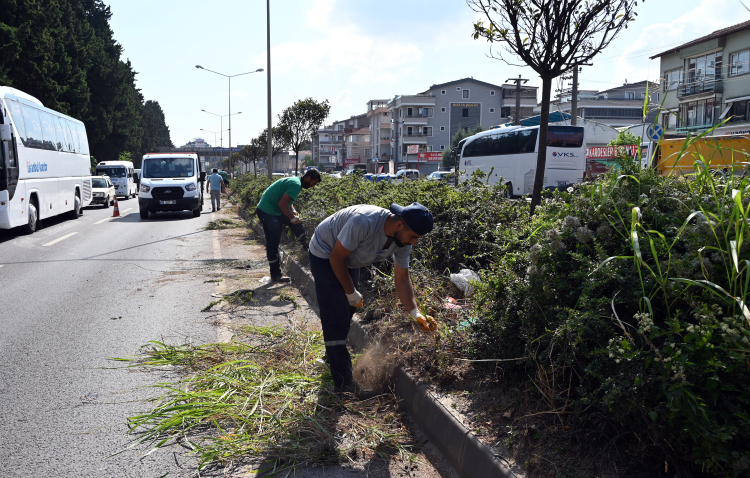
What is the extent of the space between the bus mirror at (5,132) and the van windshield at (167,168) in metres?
7.35

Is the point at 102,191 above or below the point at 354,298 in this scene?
below

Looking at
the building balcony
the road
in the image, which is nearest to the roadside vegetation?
the road

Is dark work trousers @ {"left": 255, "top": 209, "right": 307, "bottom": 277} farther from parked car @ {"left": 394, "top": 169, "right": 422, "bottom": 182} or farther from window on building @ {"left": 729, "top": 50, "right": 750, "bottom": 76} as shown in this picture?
window on building @ {"left": 729, "top": 50, "right": 750, "bottom": 76}

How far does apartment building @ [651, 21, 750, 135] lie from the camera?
1427 inches

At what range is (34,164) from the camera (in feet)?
51.1

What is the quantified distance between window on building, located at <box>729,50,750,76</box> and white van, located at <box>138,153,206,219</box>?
34871 mm

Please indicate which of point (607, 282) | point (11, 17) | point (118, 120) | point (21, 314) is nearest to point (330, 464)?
point (607, 282)

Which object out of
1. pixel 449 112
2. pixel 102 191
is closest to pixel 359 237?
pixel 102 191

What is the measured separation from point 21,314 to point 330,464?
16.7ft

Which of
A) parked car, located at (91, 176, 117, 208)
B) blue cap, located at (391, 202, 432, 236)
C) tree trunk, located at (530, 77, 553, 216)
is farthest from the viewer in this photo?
parked car, located at (91, 176, 117, 208)

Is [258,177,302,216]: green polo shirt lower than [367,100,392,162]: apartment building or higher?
lower

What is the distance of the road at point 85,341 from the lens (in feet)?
10.9

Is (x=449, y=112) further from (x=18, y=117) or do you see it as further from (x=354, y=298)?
(x=354, y=298)

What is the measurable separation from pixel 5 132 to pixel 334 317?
13317 millimetres
